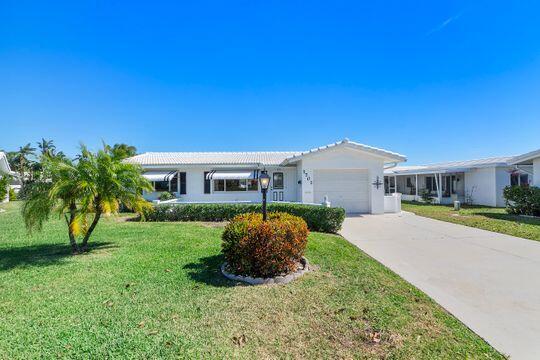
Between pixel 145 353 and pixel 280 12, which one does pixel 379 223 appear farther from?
pixel 145 353

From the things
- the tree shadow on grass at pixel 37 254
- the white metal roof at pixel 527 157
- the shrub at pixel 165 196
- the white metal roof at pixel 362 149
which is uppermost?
the white metal roof at pixel 362 149

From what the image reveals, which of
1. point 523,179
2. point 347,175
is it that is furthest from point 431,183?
point 347,175

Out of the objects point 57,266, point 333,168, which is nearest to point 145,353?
point 57,266

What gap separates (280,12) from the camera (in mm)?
15539

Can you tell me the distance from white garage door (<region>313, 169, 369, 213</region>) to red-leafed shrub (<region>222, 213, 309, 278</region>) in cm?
1435

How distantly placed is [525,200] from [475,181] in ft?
32.7

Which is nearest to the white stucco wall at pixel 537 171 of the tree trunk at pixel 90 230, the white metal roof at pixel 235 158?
the white metal roof at pixel 235 158

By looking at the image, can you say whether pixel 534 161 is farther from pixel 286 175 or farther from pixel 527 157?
pixel 286 175

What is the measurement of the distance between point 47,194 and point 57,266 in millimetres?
2249

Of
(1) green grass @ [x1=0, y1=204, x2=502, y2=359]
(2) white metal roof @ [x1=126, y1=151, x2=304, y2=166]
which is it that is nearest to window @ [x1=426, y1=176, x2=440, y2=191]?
(2) white metal roof @ [x1=126, y1=151, x2=304, y2=166]

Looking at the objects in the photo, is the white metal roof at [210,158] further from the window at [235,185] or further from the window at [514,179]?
the window at [514,179]

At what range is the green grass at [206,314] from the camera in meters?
4.09

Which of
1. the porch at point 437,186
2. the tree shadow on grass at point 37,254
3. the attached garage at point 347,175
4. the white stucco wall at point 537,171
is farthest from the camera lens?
the porch at point 437,186

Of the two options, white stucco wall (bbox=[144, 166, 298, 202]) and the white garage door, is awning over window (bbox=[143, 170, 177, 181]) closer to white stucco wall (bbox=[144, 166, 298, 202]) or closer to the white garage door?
white stucco wall (bbox=[144, 166, 298, 202])
